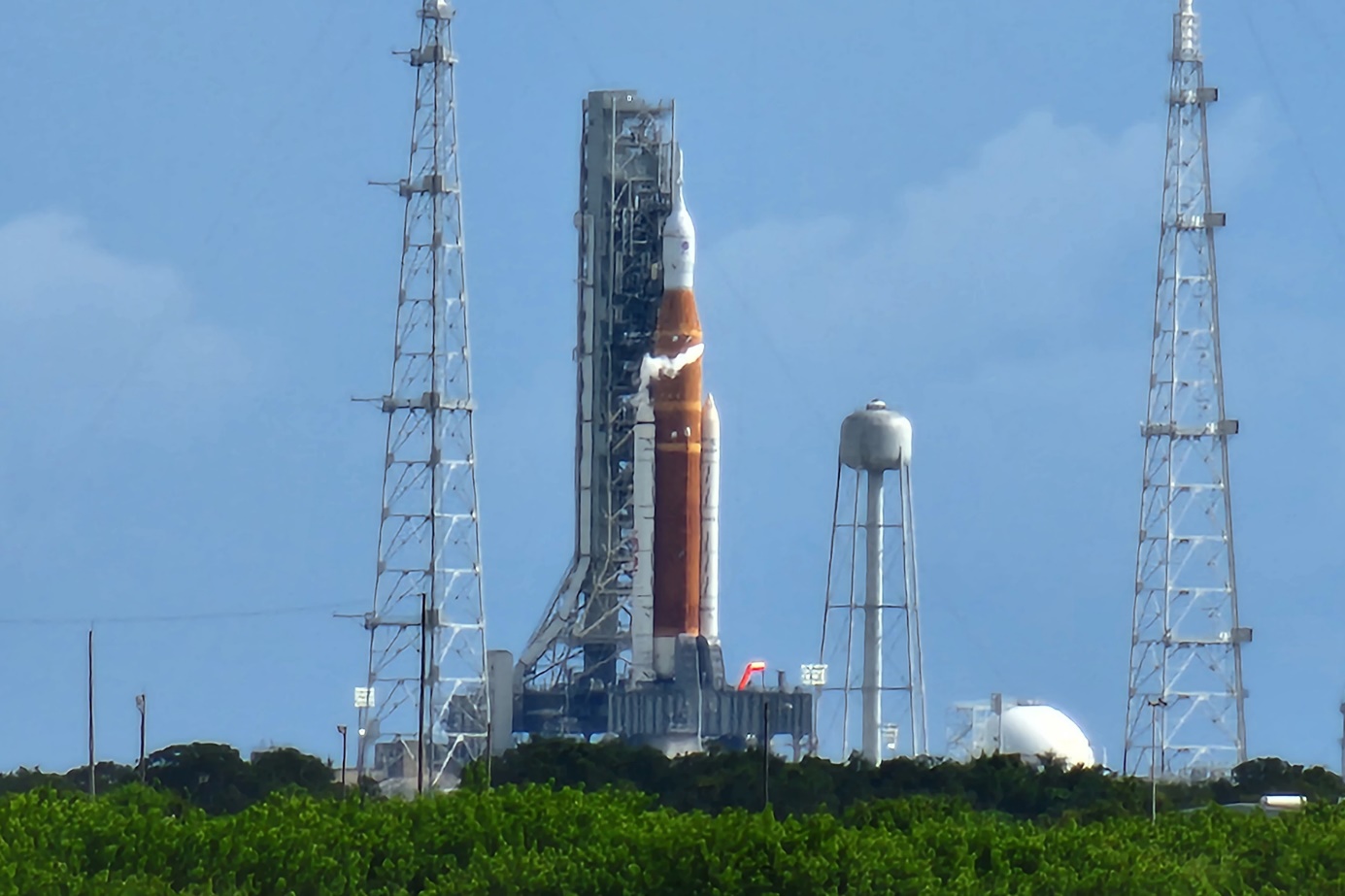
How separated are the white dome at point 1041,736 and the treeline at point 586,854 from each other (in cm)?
4136

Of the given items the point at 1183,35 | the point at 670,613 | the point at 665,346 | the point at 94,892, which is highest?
the point at 1183,35

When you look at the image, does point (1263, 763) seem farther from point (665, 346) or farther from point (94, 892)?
point (94, 892)

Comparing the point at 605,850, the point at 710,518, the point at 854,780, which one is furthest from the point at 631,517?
the point at 605,850

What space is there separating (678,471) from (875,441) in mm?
6507

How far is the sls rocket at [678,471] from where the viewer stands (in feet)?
373

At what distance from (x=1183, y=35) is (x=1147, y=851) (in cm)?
3759

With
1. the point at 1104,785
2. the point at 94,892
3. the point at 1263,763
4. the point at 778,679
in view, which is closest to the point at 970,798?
the point at 1104,785

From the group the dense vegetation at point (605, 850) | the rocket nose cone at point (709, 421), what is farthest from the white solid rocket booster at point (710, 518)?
the dense vegetation at point (605, 850)

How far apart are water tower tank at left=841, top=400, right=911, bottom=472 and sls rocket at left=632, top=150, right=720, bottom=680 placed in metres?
5.05

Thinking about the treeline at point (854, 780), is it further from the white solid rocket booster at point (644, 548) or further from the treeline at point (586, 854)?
the treeline at point (586, 854)

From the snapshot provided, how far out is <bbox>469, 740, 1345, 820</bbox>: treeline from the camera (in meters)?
99.4

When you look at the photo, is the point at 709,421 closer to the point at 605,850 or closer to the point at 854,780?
the point at 854,780

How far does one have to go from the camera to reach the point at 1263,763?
107 metres

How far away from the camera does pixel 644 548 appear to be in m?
114
